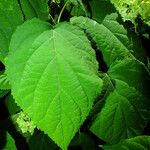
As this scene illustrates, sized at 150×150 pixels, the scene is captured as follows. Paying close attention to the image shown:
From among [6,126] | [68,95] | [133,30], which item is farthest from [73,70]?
[6,126]

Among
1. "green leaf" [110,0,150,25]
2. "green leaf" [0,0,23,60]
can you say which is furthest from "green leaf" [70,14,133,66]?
"green leaf" [0,0,23,60]

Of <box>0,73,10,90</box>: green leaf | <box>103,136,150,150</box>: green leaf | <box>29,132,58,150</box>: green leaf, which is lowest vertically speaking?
<box>29,132,58,150</box>: green leaf

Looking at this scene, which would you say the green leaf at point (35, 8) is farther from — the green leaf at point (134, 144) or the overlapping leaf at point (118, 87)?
the green leaf at point (134, 144)

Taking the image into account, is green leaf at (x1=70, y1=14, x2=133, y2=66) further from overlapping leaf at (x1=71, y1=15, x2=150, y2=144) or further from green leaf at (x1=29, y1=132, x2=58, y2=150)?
green leaf at (x1=29, y1=132, x2=58, y2=150)

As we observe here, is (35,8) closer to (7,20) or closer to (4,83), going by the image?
(7,20)

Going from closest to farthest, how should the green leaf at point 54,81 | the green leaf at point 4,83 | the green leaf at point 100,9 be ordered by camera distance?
the green leaf at point 54,81
the green leaf at point 4,83
the green leaf at point 100,9

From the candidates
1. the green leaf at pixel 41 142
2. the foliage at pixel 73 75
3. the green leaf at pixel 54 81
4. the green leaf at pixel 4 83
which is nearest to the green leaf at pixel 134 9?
the foliage at pixel 73 75

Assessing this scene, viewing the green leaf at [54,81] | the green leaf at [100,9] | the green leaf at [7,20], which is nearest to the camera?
the green leaf at [54,81]

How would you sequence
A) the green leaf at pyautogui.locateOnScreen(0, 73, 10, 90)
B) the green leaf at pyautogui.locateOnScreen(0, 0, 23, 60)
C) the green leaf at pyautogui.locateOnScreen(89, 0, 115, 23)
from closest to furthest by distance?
1. the green leaf at pyautogui.locateOnScreen(0, 0, 23, 60)
2. the green leaf at pyautogui.locateOnScreen(0, 73, 10, 90)
3. the green leaf at pyautogui.locateOnScreen(89, 0, 115, 23)
